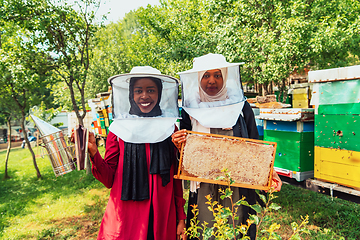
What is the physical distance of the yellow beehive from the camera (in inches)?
105

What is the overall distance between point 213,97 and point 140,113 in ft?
2.22

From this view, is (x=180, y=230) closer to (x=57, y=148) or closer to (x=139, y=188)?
(x=139, y=188)

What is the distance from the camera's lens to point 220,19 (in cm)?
860

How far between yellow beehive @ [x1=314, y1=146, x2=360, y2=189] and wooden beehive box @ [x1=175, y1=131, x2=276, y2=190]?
171cm

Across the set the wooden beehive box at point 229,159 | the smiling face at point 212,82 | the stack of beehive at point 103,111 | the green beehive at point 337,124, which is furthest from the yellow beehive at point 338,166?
Result: the stack of beehive at point 103,111

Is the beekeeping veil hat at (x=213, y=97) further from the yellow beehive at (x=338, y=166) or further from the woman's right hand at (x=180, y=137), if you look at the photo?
the yellow beehive at (x=338, y=166)

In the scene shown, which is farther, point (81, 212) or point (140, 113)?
point (81, 212)

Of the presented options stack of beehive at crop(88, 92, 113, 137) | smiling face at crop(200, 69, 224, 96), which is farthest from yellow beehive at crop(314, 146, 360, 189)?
stack of beehive at crop(88, 92, 113, 137)

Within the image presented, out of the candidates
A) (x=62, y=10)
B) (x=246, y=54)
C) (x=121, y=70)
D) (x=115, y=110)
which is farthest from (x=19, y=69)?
(x=121, y=70)

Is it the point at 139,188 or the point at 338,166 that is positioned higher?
the point at 139,188

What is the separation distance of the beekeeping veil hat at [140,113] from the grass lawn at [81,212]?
2.62 m

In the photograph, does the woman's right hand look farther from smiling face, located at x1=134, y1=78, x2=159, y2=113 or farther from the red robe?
smiling face, located at x1=134, y1=78, x2=159, y2=113

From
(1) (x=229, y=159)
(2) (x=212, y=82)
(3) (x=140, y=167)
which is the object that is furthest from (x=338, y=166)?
(3) (x=140, y=167)

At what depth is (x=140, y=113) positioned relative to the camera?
77.3 inches
